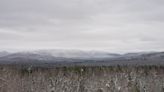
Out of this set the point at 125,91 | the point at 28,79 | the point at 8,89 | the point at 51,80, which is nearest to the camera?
the point at 125,91

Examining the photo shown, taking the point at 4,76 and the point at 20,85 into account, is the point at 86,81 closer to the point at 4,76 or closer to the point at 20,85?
the point at 20,85

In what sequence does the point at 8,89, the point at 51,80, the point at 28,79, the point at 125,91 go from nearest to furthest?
1. the point at 125,91
2. the point at 8,89
3. the point at 51,80
4. the point at 28,79

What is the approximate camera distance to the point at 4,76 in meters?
13.5

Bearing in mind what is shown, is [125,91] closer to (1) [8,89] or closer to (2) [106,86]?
(2) [106,86]

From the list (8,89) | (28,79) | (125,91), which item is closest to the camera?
(125,91)

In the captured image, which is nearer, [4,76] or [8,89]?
[8,89]

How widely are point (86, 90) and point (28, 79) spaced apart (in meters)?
3.04

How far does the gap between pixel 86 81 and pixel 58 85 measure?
3.52 feet

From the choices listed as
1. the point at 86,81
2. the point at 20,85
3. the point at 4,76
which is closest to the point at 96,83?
the point at 86,81

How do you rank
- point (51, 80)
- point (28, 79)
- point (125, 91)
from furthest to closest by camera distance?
point (28, 79) → point (51, 80) → point (125, 91)

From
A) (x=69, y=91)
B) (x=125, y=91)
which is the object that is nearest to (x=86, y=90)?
(x=69, y=91)

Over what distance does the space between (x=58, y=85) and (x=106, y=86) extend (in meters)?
1.61

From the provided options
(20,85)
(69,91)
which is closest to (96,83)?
(69,91)

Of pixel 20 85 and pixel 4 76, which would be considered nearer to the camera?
pixel 20 85
